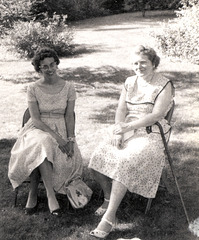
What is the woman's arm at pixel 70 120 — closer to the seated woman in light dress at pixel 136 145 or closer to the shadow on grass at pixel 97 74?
the seated woman in light dress at pixel 136 145

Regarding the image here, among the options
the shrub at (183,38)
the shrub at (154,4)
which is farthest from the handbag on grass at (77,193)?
the shrub at (154,4)

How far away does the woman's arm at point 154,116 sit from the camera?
346 centimetres

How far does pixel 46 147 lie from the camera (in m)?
3.45

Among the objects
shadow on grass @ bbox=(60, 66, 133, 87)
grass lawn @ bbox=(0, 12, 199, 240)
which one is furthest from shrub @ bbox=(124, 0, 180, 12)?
shadow on grass @ bbox=(60, 66, 133, 87)

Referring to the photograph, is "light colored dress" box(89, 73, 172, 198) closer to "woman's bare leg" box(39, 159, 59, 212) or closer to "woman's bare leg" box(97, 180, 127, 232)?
"woman's bare leg" box(97, 180, 127, 232)

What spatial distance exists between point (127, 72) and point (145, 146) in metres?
6.27

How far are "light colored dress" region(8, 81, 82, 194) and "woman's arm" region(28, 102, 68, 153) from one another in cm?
4

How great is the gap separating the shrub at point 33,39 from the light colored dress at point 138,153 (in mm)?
8338

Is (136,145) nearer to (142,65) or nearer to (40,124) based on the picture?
(142,65)

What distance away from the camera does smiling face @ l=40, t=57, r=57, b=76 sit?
3619 millimetres

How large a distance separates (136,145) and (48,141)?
0.85 meters

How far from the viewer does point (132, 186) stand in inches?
129

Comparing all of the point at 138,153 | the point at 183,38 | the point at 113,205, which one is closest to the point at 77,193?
the point at 113,205

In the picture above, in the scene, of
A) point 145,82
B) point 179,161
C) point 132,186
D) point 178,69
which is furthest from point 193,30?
point 132,186
